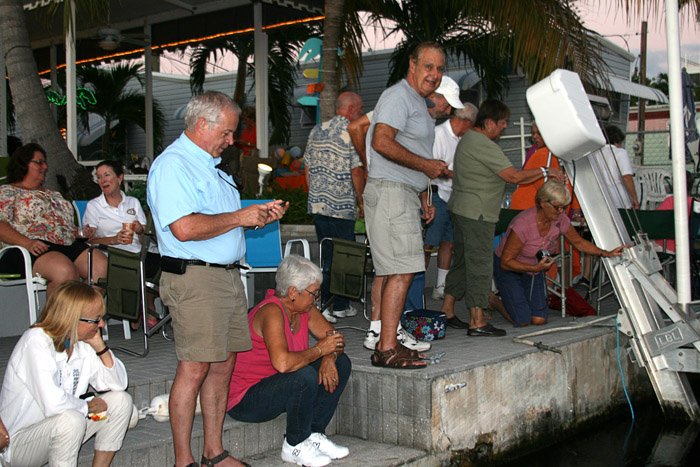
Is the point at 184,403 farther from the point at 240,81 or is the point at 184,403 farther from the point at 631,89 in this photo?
the point at 631,89

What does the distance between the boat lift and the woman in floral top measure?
330cm

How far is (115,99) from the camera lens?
19656 millimetres

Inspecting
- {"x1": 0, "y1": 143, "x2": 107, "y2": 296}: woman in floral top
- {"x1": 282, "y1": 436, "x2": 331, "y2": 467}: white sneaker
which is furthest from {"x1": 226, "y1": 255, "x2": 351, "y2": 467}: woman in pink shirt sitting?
{"x1": 0, "y1": 143, "x2": 107, "y2": 296}: woman in floral top

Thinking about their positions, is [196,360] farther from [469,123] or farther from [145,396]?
[469,123]

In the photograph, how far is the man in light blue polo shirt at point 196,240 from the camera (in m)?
3.02

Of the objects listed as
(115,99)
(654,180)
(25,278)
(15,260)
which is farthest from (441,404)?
(115,99)

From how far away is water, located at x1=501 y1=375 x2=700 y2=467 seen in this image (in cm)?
439

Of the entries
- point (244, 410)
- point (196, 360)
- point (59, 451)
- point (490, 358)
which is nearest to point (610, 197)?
point (490, 358)

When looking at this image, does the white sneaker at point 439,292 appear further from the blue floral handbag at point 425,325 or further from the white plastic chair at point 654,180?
the white plastic chair at point 654,180

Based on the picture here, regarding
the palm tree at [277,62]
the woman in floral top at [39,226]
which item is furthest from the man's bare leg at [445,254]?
the palm tree at [277,62]

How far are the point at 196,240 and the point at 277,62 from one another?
1460cm

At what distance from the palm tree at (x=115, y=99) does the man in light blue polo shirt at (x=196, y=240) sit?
16.7m

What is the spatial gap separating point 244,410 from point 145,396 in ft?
1.85

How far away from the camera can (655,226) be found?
19.7ft
